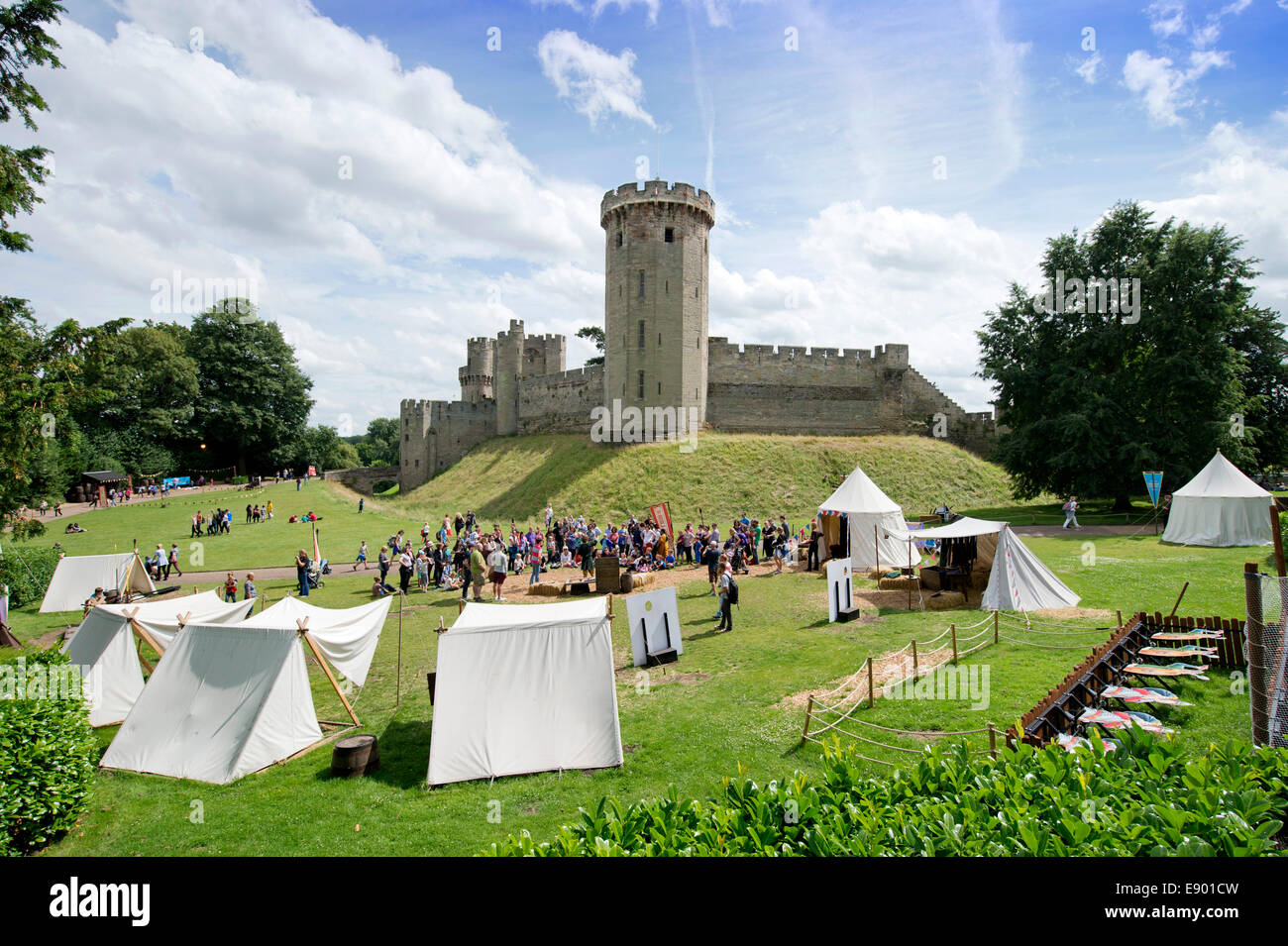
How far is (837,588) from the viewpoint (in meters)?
15.3

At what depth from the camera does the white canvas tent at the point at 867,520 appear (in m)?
21.1

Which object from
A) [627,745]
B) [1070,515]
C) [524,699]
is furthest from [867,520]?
[524,699]

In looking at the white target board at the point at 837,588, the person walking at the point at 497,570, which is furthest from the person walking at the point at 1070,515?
the person walking at the point at 497,570

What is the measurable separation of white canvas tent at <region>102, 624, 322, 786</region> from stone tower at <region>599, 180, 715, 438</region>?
3345 centimetres

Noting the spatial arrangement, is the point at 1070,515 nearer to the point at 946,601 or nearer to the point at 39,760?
the point at 946,601

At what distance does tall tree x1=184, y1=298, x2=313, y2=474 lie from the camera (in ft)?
189

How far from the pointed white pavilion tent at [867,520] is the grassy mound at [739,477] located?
12.3 m

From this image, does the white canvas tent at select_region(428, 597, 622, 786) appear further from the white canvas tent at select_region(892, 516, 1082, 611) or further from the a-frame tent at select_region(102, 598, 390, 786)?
the white canvas tent at select_region(892, 516, 1082, 611)

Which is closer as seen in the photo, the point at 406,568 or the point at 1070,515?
the point at 406,568

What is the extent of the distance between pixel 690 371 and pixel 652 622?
100 feet

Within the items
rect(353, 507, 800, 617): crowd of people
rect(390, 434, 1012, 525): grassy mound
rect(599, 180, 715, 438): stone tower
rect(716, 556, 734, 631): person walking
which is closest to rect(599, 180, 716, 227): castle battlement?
rect(599, 180, 715, 438): stone tower
